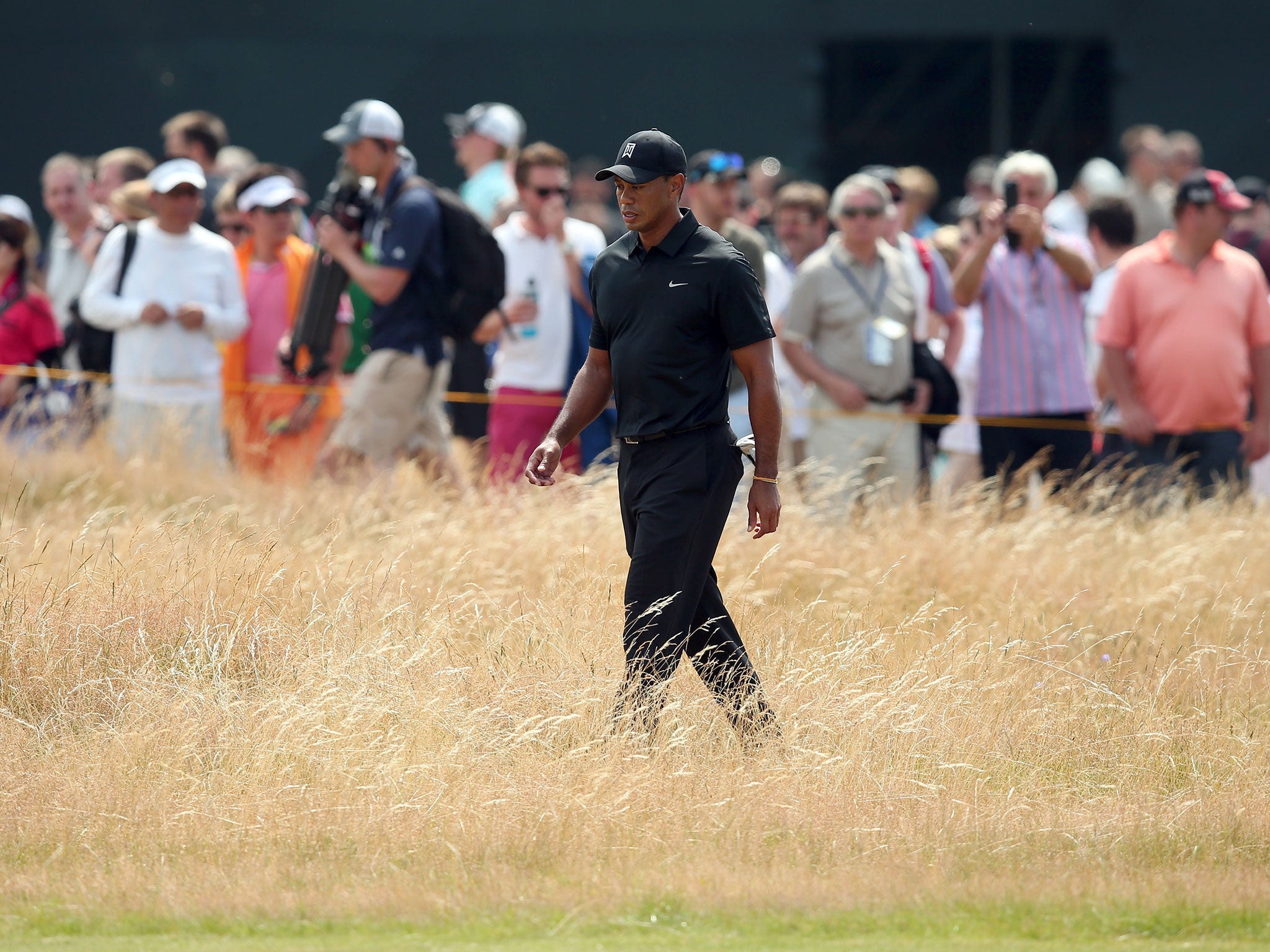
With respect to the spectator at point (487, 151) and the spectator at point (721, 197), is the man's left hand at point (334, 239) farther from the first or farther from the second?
the spectator at point (487, 151)

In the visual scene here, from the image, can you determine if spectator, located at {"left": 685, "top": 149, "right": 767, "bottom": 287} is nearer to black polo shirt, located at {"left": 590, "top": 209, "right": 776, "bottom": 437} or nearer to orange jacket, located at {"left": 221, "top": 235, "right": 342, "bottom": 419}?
orange jacket, located at {"left": 221, "top": 235, "right": 342, "bottom": 419}

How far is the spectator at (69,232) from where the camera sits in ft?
39.7

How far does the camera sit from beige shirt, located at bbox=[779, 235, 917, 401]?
32.2 feet

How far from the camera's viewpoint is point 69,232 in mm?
12344

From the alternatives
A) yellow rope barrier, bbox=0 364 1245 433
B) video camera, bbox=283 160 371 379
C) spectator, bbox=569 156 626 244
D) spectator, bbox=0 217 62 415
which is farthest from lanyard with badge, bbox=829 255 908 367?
spectator, bbox=569 156 626 244

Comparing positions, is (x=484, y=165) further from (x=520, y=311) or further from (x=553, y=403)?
(x=553, y=403)

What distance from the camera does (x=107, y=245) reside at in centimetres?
1023

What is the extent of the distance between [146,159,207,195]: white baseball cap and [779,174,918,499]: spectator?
333 centimetres

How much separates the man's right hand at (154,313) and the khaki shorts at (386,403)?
1.18 metres

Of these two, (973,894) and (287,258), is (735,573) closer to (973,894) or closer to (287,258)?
(973,894)

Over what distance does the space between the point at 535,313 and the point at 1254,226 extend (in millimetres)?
6796

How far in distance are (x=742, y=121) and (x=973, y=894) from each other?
13033 mm

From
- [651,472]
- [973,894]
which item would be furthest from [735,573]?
[973,894]

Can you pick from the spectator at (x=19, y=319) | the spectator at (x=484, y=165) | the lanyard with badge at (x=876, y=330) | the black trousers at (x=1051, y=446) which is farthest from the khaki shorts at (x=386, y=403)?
the black trousers at (x=1051, y=446)
